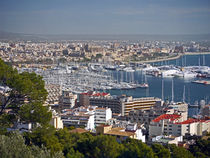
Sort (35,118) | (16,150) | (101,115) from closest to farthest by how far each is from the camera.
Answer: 1. (16,150)
2. (35,118)
3. (101,115)

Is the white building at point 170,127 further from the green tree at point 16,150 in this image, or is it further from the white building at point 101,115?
the green tree at point 16,150

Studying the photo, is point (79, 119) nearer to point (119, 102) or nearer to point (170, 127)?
point (170, 127)

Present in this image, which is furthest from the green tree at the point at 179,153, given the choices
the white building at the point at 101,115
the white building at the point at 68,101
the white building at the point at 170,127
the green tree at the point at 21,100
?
the white building at the point at 68,101

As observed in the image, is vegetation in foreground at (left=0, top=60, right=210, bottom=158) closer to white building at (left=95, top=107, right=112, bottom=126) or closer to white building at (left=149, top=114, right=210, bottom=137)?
white building at (left=149, top=114, right=210, bottom=137)

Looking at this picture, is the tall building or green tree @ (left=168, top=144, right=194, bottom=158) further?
the tall building

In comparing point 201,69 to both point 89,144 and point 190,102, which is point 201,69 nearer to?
point 190,102

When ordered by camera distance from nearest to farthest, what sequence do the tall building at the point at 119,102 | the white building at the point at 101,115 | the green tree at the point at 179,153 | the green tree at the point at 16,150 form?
1. the green tree at the point at 16,150
2. the green tree at the point at 179,153
3. the white building at the point at 101,115
4. the tall building at the point at 119,102

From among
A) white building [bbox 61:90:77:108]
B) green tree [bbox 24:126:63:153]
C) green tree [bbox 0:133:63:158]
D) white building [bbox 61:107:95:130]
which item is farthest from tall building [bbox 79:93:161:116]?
green tree [bbox 0:133:63:158]

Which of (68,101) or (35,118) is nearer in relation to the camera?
(35,118)

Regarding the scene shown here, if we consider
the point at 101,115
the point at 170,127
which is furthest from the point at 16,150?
the point at 101,115

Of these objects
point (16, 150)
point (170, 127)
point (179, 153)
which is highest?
point (16, 150)

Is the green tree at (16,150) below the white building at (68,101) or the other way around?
the other way around
